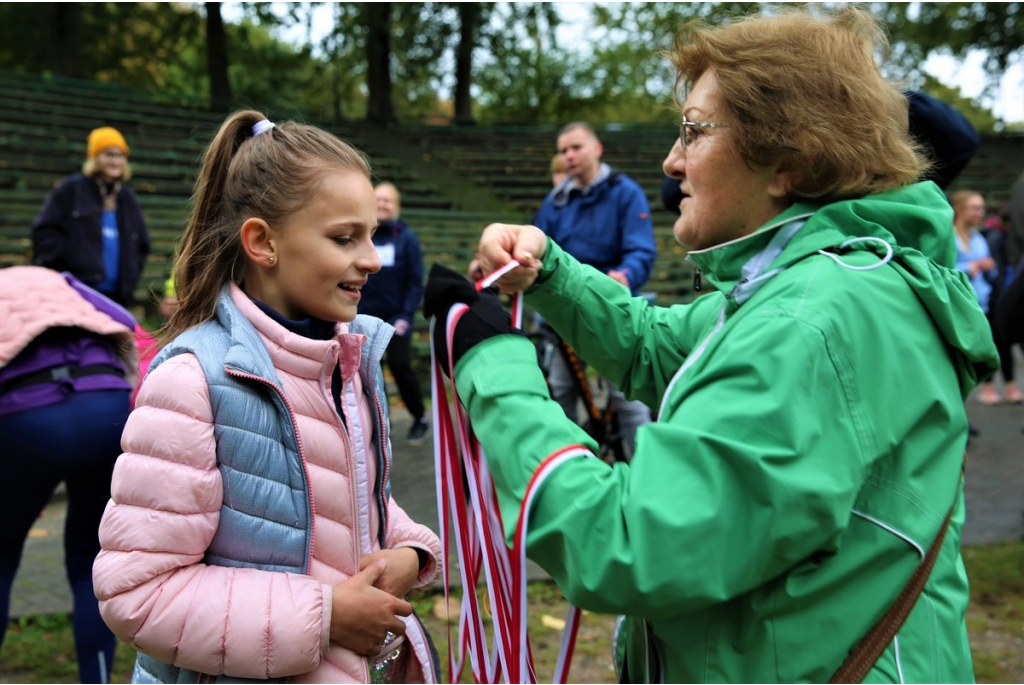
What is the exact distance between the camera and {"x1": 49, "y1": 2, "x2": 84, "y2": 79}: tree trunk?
20906 millimetres

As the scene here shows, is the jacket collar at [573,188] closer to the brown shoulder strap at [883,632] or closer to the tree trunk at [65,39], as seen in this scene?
the brown shoulder strap at [883,632]

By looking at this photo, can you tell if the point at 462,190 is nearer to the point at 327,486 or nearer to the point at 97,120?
the point at 97,120

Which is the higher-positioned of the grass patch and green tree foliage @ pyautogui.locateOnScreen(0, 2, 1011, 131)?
green tree foliage @ pyautogui.locateOnScreen(0, 2, 1011, 131)

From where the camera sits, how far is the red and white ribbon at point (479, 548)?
1789 mm

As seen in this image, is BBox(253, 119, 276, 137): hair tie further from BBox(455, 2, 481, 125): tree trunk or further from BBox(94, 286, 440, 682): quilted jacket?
BBox(455, 2, 481, 125): tree trunk

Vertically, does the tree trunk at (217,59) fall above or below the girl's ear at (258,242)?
above

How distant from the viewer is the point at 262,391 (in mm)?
1875

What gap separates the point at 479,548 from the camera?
1.94 m

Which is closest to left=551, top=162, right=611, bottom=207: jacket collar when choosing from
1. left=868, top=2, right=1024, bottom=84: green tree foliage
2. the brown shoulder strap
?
the brown shoulder strap

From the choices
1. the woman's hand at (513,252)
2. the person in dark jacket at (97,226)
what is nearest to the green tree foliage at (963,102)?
the person in dark jacket at (97,226)

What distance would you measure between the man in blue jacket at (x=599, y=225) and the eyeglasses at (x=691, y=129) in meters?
4.01

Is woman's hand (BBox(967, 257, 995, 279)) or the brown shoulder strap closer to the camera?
the brown shoulder strap

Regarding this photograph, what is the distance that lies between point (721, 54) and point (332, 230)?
2.95ft

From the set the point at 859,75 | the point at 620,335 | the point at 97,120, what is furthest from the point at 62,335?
the point at 97,120
